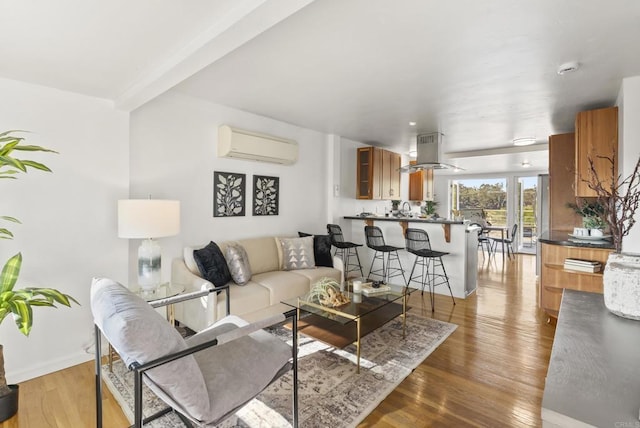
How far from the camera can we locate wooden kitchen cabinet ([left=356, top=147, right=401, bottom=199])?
222 inches

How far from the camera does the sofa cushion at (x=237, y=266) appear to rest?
126 inches

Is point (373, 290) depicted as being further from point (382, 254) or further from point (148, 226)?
point (382, 254)

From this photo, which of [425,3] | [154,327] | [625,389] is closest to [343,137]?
[425,3]

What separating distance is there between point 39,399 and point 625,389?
10.2 ft

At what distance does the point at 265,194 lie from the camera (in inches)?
164

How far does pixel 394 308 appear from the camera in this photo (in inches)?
123

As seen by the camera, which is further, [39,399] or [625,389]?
[39,399]

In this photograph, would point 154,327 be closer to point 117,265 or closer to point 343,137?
point 117,265

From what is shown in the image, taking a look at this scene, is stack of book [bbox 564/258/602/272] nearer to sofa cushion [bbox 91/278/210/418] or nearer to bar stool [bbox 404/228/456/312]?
bar stool [bbox 404/228/456/312]

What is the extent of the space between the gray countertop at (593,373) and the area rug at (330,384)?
→ 4.31 ft

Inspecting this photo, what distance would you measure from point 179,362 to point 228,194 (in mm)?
2662

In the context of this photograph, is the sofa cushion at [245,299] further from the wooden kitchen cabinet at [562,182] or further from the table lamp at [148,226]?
the wooden kitchen cabinet at [562,182]

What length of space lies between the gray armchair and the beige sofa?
1.13m

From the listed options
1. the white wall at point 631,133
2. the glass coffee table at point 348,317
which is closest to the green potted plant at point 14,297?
the glass coffee table at point 348,317
